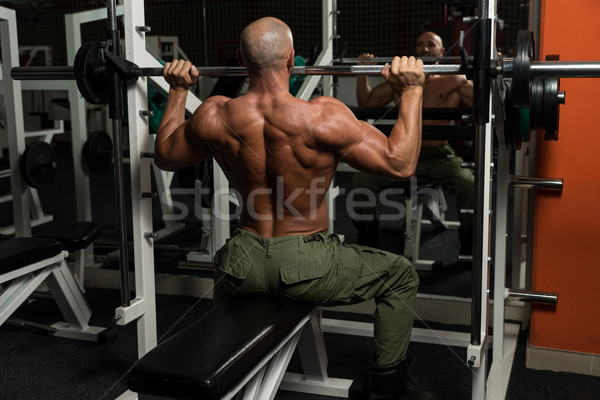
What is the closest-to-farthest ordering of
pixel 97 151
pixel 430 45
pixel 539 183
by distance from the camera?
pixel 539 183 → pixel 97 151 → pixel 430 45

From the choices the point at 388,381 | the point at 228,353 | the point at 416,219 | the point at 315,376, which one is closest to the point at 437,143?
the point at 416,219

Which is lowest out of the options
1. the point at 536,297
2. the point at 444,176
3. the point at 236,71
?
the point at 536,297

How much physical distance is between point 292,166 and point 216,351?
601 mm

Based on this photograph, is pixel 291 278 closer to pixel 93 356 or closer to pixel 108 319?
pixel 93 356

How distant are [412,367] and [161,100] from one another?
1.67m

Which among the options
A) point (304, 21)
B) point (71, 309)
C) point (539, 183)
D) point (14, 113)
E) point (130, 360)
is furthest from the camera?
point (304, 21)

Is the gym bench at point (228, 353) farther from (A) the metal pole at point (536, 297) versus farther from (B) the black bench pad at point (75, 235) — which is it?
(B) the black bench pad at point (75, 235)

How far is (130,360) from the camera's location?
249 cm

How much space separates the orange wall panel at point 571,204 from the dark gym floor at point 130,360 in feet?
0.59

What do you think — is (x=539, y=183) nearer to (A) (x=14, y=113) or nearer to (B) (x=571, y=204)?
(B) (x=571, y=204)

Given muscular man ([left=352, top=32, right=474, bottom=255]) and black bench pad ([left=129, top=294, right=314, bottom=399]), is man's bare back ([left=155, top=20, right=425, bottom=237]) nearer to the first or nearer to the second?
black bench pad ([left=129, top=294, right=314, bottom=399])

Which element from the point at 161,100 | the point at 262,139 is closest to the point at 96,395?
the point at 262,139

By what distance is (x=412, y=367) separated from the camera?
2395 mm

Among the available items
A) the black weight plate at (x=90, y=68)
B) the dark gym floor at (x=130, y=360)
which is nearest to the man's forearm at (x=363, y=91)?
the dark gym floor at (x=130, y=360)
